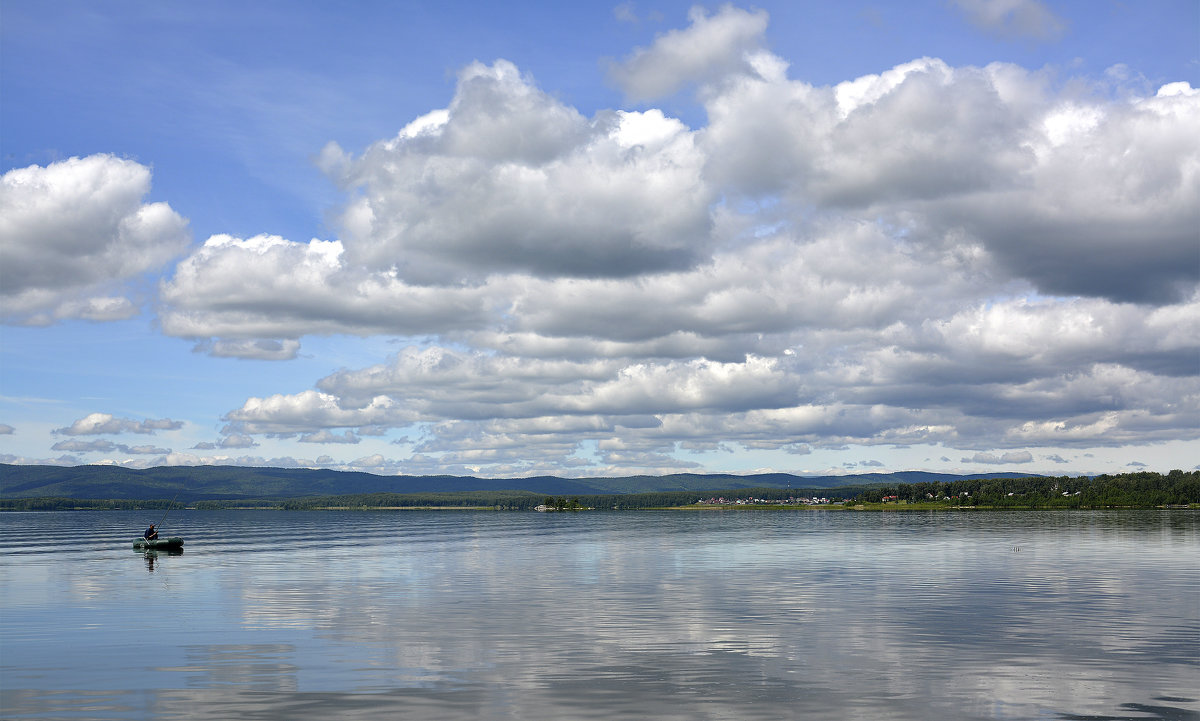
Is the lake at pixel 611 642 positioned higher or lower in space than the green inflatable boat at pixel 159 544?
higher

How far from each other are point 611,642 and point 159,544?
99.1 meters

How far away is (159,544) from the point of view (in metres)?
123

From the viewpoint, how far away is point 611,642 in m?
44.4

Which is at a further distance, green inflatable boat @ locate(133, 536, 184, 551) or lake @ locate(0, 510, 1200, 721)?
green inflatable boat @ locate(133, 536, 184, 551)

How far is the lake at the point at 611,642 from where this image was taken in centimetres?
3125

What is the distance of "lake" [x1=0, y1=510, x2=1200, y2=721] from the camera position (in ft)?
103

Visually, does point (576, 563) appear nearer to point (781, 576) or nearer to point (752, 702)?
point (781, 576)

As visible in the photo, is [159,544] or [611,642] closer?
[611,642]

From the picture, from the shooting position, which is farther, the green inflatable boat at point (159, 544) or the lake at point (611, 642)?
the green inflatable boat at point (159, 544)

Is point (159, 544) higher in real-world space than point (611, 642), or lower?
lower

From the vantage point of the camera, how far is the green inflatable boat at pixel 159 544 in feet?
399

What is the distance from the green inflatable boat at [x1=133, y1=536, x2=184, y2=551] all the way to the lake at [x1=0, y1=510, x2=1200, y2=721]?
28970 millimetres

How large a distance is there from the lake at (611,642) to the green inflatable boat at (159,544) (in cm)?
2897

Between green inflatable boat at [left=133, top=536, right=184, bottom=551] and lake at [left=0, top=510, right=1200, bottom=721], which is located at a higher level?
lake at [left=0, top=510, right=1200, bottom=721]
